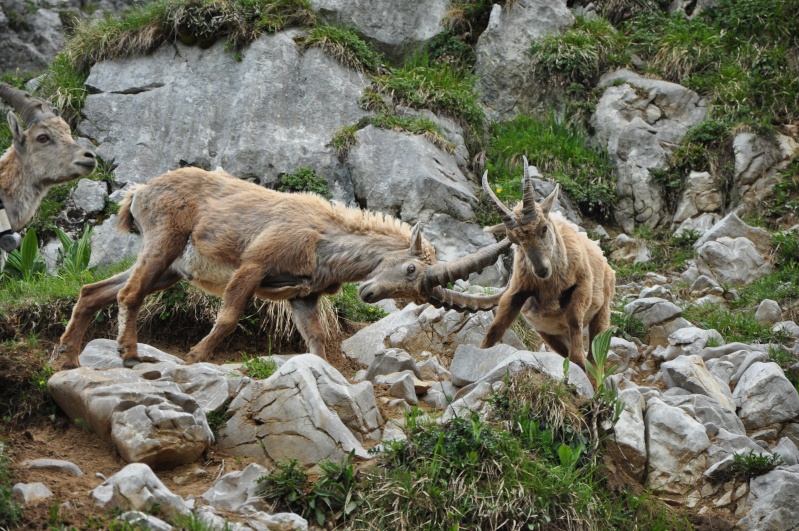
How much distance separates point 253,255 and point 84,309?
169 cm

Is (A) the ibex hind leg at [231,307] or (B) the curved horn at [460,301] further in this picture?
(B) the curved horn at [460,301]

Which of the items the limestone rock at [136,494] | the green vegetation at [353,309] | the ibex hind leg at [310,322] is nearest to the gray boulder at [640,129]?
the green vegetation at [353,309]

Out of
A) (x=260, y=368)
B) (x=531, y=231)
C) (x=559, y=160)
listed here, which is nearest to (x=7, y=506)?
(x=260, y=368)

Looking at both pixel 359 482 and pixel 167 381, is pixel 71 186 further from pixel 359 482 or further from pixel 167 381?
pixel 359 482

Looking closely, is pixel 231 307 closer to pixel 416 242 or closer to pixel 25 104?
pixel 416 242

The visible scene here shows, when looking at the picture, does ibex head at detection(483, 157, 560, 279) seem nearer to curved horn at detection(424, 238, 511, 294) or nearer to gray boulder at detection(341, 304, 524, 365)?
curved horn at detection(424, 238, 511, 294)

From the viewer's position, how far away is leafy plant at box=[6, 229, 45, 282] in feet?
38.5

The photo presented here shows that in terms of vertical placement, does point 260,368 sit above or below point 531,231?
below

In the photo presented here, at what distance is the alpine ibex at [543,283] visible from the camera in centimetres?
888

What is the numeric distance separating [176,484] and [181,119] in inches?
392

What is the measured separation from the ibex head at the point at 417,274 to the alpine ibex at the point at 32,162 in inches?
119

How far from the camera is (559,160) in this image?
50.1 ft

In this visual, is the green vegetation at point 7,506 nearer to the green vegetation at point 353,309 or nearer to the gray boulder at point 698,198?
the green vegetation at point 353,309

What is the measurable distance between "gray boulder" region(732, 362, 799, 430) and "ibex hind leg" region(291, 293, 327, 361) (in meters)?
4.31
